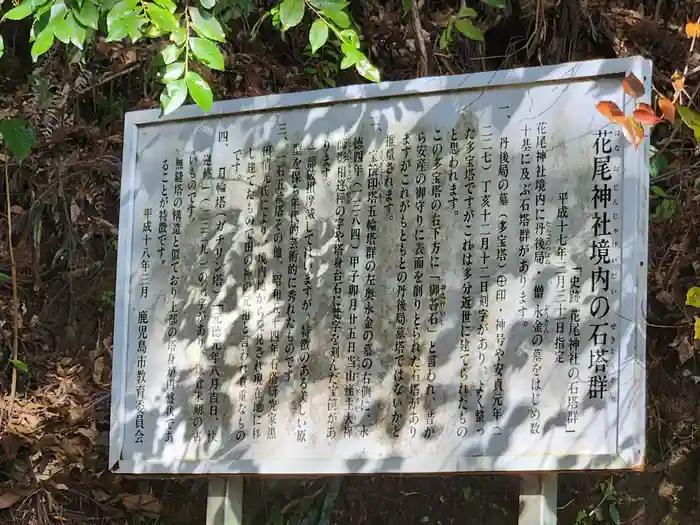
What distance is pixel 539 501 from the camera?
223 cm

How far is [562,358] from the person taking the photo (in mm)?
2195

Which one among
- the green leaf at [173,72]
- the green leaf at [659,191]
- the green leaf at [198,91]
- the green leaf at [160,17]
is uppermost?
the green leaf at [160,17]

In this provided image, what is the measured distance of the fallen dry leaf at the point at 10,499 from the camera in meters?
3.18

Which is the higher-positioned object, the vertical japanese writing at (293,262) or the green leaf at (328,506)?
the vertical japanese writing at (293,262)

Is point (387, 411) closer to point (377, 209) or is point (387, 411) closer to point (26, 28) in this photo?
point (377, 209)

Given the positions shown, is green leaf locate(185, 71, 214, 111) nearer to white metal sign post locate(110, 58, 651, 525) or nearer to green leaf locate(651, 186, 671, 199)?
white metal sign post locate(110, 58, 651, 525)

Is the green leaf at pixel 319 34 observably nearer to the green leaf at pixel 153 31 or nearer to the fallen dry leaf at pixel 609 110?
the green leaf at pixel 153 31

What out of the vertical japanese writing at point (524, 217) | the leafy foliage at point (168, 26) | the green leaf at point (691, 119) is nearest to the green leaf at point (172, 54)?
the leafy foliage at point (168, 26)

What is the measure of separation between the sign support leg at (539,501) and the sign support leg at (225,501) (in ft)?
2.67

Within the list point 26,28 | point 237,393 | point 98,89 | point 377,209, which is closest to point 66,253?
point 98,89

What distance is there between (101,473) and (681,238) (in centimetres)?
217

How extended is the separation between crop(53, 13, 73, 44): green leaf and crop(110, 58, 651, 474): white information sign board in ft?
1.84

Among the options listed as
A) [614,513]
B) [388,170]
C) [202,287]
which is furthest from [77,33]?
[614,513]

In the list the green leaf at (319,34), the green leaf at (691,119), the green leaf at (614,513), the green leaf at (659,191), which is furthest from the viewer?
the green leaf at (659,191)
